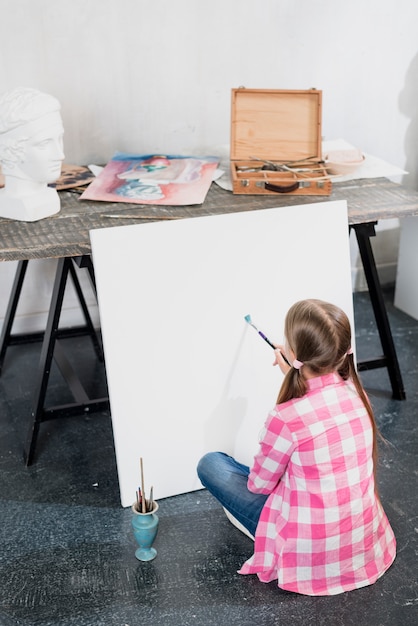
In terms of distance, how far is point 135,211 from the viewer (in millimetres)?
2336

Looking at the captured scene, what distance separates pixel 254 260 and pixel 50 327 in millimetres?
674

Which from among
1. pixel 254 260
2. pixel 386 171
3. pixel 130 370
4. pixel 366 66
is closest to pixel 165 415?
pixel 130 370

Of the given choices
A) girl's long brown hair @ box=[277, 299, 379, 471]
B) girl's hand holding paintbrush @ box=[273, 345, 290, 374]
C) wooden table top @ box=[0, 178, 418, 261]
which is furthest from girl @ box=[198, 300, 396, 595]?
wooden table top @ box=[0, 178, 418, 261]

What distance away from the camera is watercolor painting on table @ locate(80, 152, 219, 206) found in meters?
2.42

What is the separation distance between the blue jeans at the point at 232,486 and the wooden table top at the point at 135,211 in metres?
0.71

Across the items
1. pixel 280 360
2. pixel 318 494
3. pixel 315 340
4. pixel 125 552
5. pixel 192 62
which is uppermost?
pixel 192 62

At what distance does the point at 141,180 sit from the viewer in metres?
2.57

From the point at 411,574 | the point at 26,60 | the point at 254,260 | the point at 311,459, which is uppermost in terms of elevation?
the point at 26,60

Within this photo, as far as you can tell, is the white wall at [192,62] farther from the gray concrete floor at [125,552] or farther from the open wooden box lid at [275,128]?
the gray concrete floor at [125,552]

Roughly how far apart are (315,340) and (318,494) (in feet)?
1.24

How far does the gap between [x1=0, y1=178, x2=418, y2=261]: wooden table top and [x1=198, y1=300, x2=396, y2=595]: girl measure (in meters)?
0.67

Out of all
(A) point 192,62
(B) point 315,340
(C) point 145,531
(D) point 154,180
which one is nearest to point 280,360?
(B) point 315,340

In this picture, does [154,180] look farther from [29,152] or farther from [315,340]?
[315,340]

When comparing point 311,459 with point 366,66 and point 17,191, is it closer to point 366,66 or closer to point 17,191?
point 17,191
